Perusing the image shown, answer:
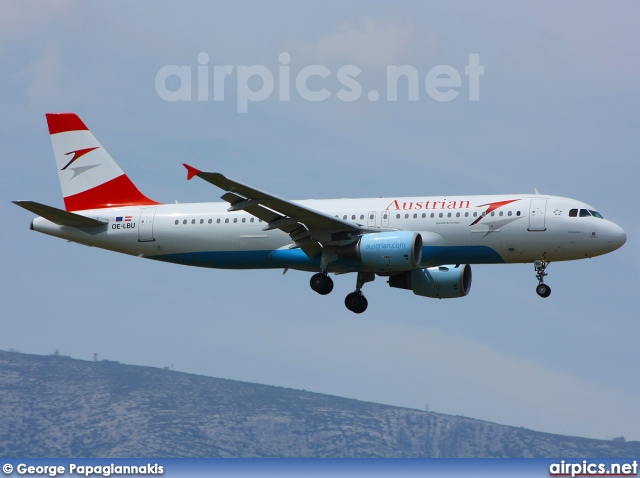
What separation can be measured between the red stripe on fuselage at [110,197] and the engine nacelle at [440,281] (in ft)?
42.7

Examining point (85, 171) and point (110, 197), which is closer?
point (110, 197)

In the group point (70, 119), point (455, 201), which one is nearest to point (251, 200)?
point (455, 201)

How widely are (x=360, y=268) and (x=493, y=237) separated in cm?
627

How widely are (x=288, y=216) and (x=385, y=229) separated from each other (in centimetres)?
429

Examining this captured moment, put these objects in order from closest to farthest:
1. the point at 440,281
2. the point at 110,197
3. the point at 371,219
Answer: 1. the point at 371,219
2. the point at 440,281
3. the point at 110,197

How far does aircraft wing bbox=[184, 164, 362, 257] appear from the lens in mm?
48281

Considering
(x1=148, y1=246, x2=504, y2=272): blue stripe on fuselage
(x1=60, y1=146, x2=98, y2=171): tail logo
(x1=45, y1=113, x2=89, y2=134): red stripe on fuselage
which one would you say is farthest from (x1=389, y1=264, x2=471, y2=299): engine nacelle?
(x1=45, y1=113, x2=89, y2=134): red stripe on fuselage

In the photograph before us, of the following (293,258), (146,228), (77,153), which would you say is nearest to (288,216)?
(293,258)

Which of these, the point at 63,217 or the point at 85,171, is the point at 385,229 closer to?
the point at 63,217

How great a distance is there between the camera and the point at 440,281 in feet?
180

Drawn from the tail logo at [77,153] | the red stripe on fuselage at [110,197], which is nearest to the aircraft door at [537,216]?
the red stripe on fuselage at [110,197]

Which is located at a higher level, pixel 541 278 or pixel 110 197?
pixel 110 197

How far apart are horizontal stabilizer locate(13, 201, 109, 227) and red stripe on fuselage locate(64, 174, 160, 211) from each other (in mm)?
2006

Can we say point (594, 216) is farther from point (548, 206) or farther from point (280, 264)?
point (280, 264)
